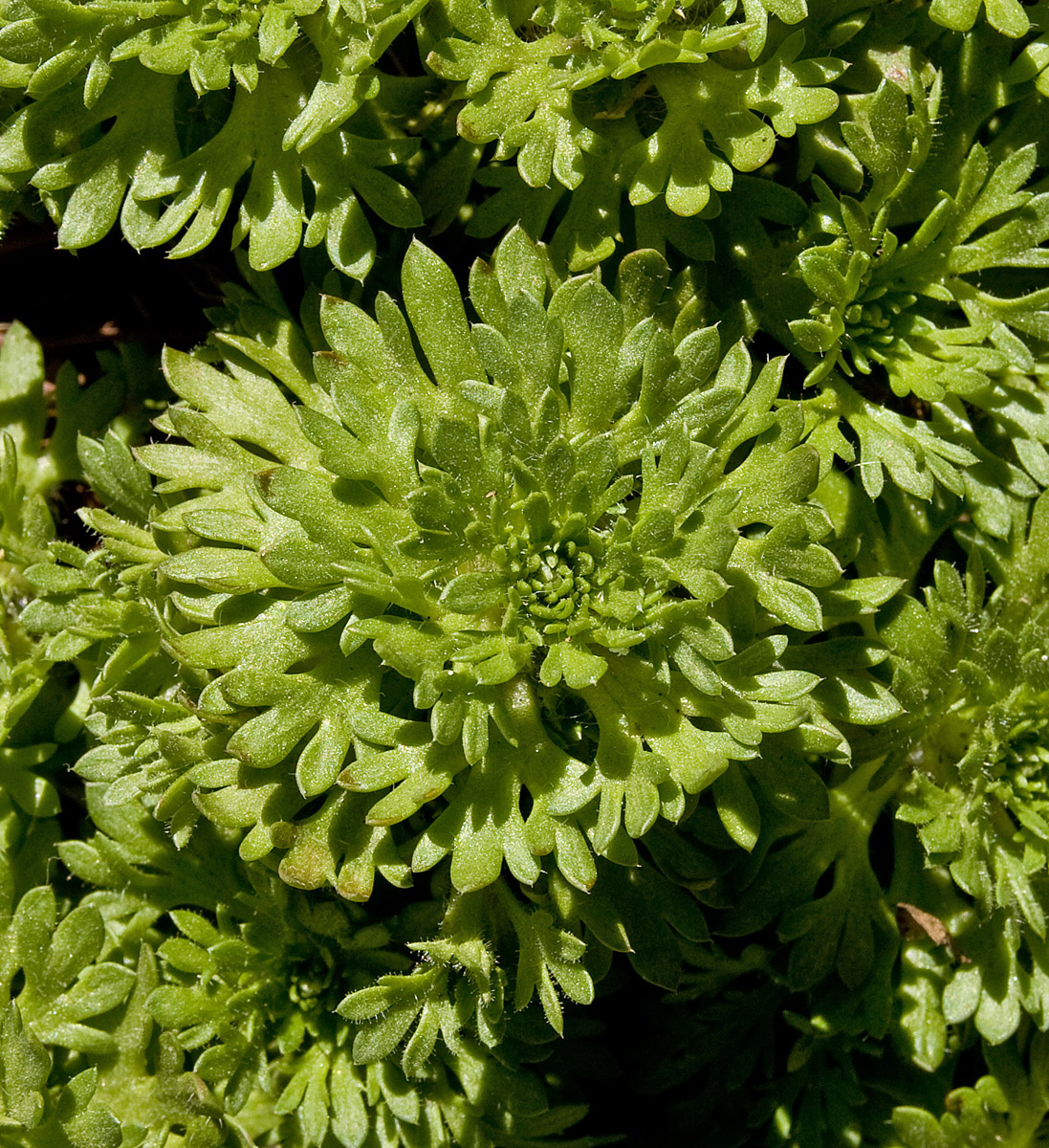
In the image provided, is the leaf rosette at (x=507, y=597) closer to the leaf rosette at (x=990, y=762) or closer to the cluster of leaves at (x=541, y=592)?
the cluster of leaves at (x=541, y=592)

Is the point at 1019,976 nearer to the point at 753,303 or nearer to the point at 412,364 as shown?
the point at 753,303

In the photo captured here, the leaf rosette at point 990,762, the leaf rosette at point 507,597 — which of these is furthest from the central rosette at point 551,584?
the leaf rosette at point 990,762

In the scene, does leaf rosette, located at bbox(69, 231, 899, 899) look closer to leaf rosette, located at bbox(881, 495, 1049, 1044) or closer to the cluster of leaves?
the cluster of leaves

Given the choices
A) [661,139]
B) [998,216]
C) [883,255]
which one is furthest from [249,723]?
[998,216]

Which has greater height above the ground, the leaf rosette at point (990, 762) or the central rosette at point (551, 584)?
the central rosette at point (551, 584)

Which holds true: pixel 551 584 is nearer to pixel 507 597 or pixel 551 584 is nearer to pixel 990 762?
pixel 507 597

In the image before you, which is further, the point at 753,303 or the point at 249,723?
the point at 753,303

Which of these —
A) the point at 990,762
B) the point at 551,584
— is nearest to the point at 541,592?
the point at 551,584

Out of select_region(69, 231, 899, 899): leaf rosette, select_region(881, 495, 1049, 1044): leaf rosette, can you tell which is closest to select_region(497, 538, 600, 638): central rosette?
select_region(69, 231, 899, 899): leaf rosette
